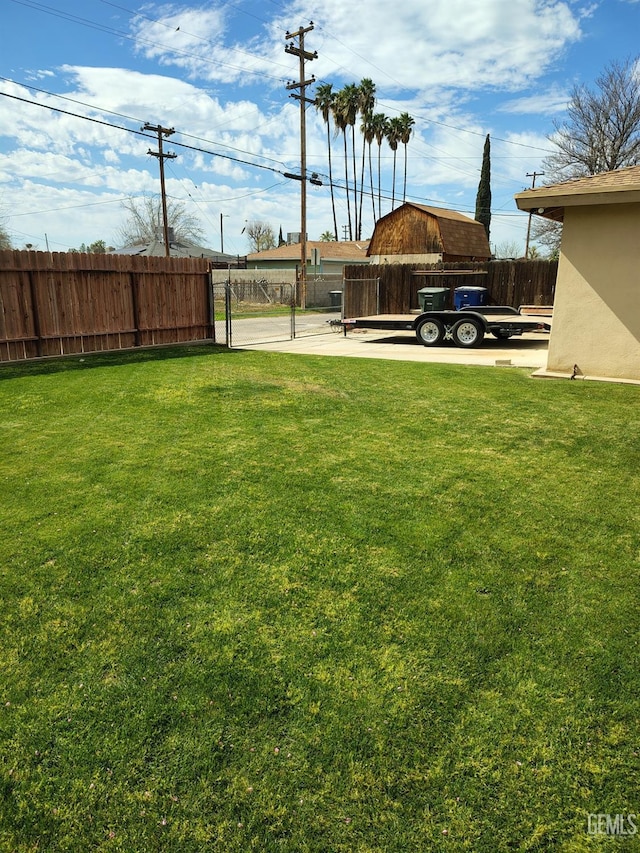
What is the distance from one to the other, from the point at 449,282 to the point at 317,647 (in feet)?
63.0

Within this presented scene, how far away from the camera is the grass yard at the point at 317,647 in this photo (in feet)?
6.48

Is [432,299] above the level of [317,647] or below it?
above

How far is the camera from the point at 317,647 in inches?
109

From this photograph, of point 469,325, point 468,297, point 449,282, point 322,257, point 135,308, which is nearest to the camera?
point 135,308

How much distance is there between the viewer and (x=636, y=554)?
3.62m

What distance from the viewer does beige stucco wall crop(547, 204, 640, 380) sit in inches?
357

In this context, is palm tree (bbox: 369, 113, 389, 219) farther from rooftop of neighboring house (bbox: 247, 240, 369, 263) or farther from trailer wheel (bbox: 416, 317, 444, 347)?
trailer wheel (bbox: 416, 317, 444, 347)

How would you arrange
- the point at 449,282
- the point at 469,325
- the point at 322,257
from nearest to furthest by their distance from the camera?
the point at 469,325 < the point at 449,282 < the point at 322,257

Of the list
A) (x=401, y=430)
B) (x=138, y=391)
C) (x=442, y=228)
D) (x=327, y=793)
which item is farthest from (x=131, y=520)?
(x=442, y=228)

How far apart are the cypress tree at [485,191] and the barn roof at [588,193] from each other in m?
42.6

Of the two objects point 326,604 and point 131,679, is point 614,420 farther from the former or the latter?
point 131,679

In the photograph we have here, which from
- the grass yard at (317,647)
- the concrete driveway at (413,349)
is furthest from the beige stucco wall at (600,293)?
the grass yard at (317,647)

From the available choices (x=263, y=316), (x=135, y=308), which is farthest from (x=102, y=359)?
(x=263, y=316)

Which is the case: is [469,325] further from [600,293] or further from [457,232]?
[457,232]
